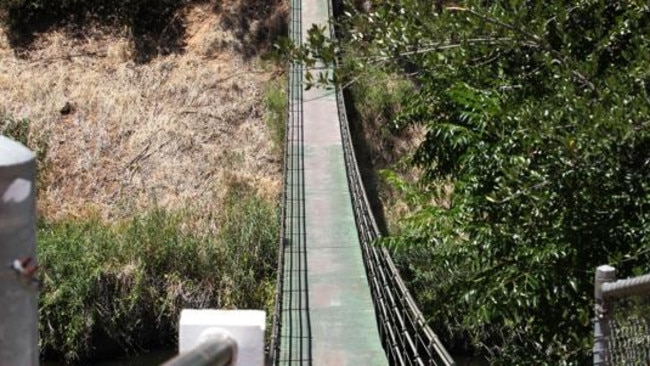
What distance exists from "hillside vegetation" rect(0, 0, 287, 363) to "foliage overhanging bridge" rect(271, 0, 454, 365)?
97 centimetres

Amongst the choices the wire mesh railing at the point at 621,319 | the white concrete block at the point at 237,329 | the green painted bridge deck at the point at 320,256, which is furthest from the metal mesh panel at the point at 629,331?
the green painted bridge deck at the point at 320,256

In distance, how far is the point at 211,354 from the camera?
1348 mm

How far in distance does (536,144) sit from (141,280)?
24.0ft

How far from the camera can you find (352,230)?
362 inches

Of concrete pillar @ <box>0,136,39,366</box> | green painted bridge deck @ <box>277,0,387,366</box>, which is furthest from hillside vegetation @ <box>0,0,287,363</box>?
concrete pillar @ <box>0,136,39,366</box>

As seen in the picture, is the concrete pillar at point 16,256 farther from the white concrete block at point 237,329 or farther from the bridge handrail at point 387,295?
the bridge handrail at point 387,295

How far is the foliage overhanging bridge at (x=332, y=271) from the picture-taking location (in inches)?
266

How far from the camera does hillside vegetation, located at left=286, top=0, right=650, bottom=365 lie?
3.74 meters

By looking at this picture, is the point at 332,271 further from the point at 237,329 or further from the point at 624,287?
the point at 237,329

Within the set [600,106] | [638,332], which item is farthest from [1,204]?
[600,106]

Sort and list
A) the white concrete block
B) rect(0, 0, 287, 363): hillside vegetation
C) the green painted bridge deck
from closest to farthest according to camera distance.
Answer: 1. the white concrete block
2. the green painted bridge deck
3. rect(0, 0, 287, 363): hillside vegetation

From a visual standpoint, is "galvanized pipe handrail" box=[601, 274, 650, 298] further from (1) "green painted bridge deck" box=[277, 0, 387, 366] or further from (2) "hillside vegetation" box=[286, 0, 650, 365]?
(1) "green painted bridge deck" box=[277, 0, 387, 366]

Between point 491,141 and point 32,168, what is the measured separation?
4096 mm

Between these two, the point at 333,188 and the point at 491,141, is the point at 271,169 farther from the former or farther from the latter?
the point at 491,141
